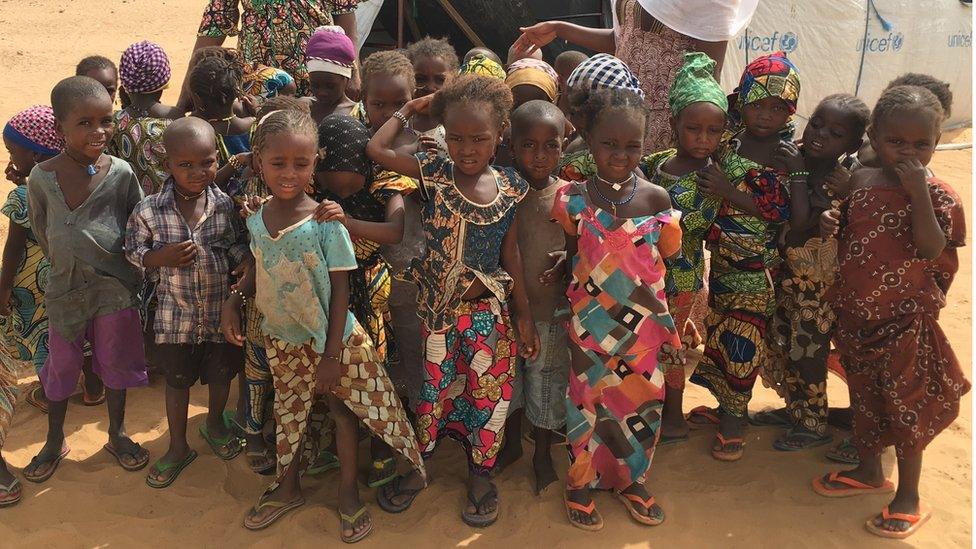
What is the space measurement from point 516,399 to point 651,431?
57cm

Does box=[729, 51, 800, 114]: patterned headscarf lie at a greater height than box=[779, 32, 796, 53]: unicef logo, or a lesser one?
greater

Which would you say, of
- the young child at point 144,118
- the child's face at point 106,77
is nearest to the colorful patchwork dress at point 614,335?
the young child at point 144,118

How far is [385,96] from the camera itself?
3160 mm

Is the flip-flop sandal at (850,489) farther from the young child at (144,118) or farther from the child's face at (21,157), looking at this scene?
the child's face at (21,157)

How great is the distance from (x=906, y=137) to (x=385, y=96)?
195cm

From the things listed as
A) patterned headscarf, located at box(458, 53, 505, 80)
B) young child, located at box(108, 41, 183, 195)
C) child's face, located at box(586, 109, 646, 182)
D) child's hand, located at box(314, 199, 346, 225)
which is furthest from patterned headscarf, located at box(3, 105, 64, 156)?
child's face, located at box(586, 109, 646, 182)

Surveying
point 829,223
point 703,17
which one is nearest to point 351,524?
point 829,223

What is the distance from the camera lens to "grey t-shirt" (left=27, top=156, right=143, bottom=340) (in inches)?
122

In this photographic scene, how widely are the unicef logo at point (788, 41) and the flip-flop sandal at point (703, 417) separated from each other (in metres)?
6.00

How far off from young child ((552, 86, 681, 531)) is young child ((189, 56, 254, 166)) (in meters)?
1.68

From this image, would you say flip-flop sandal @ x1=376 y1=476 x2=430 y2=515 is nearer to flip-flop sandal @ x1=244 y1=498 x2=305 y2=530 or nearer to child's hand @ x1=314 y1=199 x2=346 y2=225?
flip-flop sandal @ x1=244 y1=498 x2=305 y2=530

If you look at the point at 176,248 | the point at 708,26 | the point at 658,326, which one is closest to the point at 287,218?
the point at 176,248

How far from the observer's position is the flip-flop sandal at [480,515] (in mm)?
3115

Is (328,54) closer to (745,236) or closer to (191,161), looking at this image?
(191,161)
